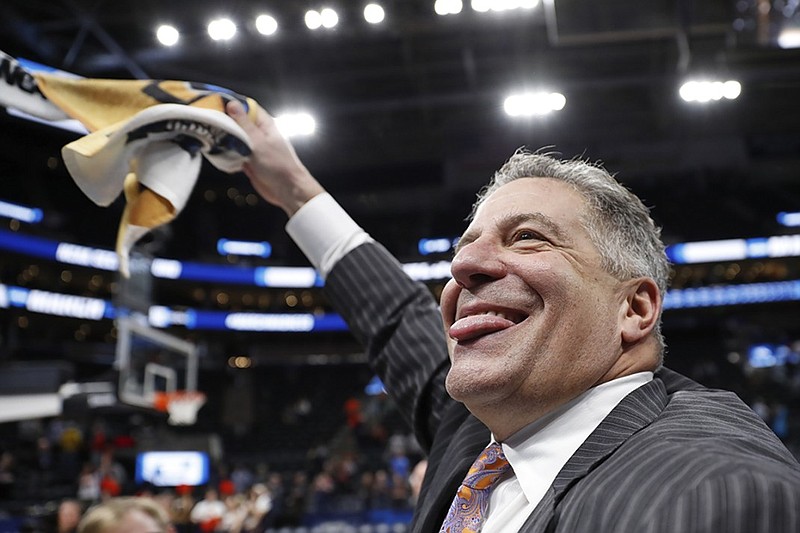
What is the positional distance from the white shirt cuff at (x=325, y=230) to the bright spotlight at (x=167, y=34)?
28.1ft

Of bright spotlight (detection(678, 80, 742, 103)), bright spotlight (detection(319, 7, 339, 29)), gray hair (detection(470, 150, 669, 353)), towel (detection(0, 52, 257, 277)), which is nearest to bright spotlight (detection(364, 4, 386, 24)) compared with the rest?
bright spotlight (detection(319, 7, 339, 29))

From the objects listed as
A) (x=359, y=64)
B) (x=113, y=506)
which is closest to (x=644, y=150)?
(x=359, y=64)

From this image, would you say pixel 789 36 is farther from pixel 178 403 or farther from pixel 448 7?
pixel 178 403

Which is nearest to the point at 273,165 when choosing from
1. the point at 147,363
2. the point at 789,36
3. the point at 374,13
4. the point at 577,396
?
the point at 577,396

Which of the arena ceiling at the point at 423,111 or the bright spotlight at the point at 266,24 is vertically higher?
the arena ceiling at the point at 423,111

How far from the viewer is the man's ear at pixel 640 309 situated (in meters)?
1.21

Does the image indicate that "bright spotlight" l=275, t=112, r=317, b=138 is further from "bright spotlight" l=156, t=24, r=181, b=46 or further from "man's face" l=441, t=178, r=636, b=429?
"man's face" l=441, t=178, r=636, b=429

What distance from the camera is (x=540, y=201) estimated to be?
4.18ft

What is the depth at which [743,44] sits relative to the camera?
872 centimetres

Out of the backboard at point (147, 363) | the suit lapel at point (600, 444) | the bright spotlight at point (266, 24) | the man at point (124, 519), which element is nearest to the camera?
the suit lapel at point (600, 444)

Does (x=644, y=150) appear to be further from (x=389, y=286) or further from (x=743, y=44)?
(x=389, y=286)

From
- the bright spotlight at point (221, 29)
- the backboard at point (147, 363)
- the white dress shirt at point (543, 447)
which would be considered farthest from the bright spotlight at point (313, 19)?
the white dress shirt at point (543, 447)

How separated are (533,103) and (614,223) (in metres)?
8.99

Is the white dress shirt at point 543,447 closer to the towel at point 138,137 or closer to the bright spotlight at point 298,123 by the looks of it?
the towel at point 138,137
